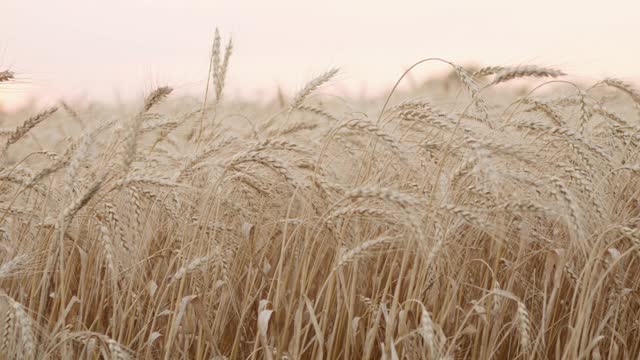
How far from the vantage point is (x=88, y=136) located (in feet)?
9.18

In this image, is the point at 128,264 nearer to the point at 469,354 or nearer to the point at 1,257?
the point at 1,257

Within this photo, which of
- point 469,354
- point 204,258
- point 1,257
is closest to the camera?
point 204,258

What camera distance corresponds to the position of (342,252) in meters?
2.72

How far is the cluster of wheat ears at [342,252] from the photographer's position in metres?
2.61

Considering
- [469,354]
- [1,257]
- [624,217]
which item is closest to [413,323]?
[469,354]

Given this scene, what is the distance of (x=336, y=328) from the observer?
277cm

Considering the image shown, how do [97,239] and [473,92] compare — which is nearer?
[473,92]

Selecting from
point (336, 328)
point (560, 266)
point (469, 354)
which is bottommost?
point (469, 354)

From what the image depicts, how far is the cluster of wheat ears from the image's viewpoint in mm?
2613

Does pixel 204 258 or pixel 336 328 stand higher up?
pixel 204 258

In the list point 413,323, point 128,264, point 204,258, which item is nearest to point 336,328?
point 413,323

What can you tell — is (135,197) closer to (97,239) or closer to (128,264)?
(128,264)

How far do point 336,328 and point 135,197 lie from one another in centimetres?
90

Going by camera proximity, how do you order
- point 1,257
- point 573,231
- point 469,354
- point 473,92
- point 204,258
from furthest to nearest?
point 1,257, point 469,354, point 473,92, point 204,258, point 573,231
